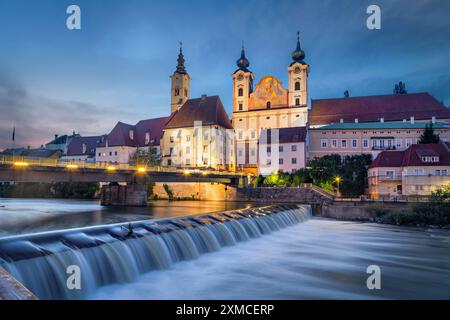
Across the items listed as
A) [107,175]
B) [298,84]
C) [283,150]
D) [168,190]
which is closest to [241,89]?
[298,84]

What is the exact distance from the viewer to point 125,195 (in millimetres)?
43750

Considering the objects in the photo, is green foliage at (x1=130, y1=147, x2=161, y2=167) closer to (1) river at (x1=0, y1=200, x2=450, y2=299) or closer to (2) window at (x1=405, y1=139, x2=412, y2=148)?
(2) window at (x1=405, y1=139, x2=412, y2=148)

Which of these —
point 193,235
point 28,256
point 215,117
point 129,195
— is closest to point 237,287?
point 193,235

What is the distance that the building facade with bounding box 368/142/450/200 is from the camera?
4456 centimetres

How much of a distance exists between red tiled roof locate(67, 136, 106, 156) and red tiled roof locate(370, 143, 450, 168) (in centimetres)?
7337

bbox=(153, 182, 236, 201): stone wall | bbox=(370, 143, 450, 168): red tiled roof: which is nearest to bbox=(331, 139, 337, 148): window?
bbox=(370, 143, 450, 168): red tiled roof

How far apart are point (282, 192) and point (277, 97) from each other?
35773 millimetres

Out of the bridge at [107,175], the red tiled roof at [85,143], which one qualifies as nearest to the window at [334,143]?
the bridge at [107,175]

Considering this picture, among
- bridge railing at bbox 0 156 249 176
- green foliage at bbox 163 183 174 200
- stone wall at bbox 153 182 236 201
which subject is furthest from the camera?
green foliage at bbox 163 183 174 200

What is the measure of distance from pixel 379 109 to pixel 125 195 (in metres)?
59.1

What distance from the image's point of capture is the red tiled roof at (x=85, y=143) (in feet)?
310

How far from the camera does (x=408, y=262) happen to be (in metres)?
17.6

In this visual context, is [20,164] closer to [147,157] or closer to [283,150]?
[147,157]
